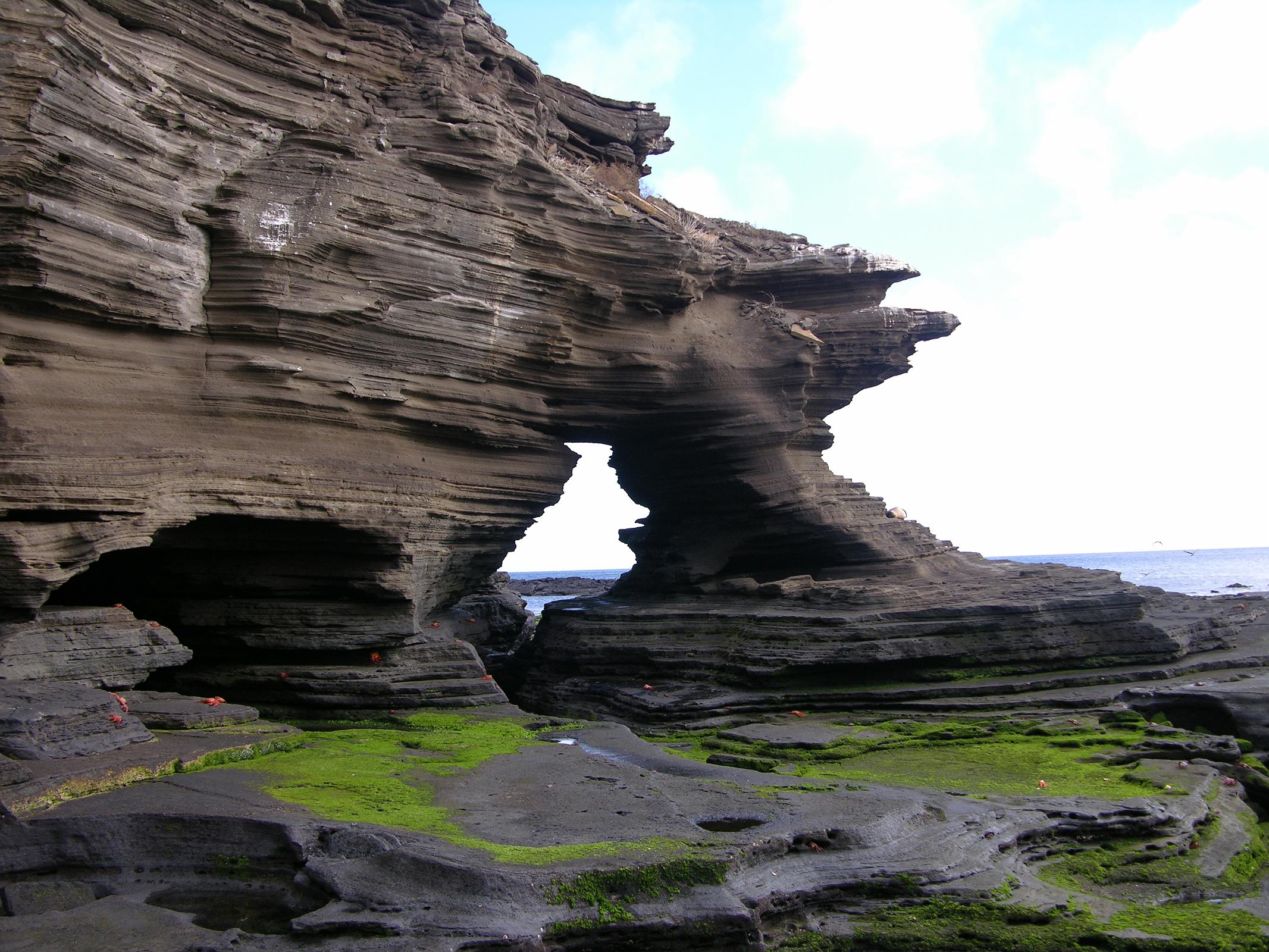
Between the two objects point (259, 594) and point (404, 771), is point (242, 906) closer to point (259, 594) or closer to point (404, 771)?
point (404, 771)

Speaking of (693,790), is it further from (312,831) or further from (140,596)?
(140,596)

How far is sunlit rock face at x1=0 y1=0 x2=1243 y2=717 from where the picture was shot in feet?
42.3

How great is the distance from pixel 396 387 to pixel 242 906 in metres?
10.2

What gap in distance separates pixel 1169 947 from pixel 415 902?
6.03 metres

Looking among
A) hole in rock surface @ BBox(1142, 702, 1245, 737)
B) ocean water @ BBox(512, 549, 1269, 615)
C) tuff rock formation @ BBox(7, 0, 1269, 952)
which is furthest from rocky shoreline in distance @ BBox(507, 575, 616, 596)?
hole in rock surface @ BBox(1142, 702, 1245, 737)

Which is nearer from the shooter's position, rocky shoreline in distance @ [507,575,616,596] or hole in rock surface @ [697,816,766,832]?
hole in rock surface @ [697,816,766,832]

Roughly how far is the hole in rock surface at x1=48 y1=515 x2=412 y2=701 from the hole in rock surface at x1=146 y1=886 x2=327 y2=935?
8404 millimetres

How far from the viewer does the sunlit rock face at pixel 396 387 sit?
12.9 metres

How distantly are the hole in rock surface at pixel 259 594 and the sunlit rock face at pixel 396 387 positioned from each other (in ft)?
0.20

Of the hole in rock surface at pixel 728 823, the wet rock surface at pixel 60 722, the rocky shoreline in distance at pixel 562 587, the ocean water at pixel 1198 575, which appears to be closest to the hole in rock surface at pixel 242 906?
the wet rock surface at pixel 60 722

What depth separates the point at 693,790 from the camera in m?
10.6

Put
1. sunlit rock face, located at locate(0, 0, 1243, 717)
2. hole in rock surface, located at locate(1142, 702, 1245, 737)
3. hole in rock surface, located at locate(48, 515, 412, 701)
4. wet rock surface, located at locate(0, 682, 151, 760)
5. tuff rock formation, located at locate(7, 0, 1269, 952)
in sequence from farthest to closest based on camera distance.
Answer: hole in rock surface, located at locate(48, 515, 412, 701), hole in rock surface, located at locate(1142, 702, 1245, 737), sunlit rock face, located at locate(0, 0, 1243, 717), wet rock surface, located at locate(0, 682, 151, 760), tuff rock formation, located at locate(7, 0, 1269, 952)

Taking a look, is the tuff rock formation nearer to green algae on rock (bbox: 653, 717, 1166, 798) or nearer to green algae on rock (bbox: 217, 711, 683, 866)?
green algae on rock (bbox: 217, 711, 683, 866)

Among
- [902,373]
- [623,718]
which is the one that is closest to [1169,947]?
[623,718]
